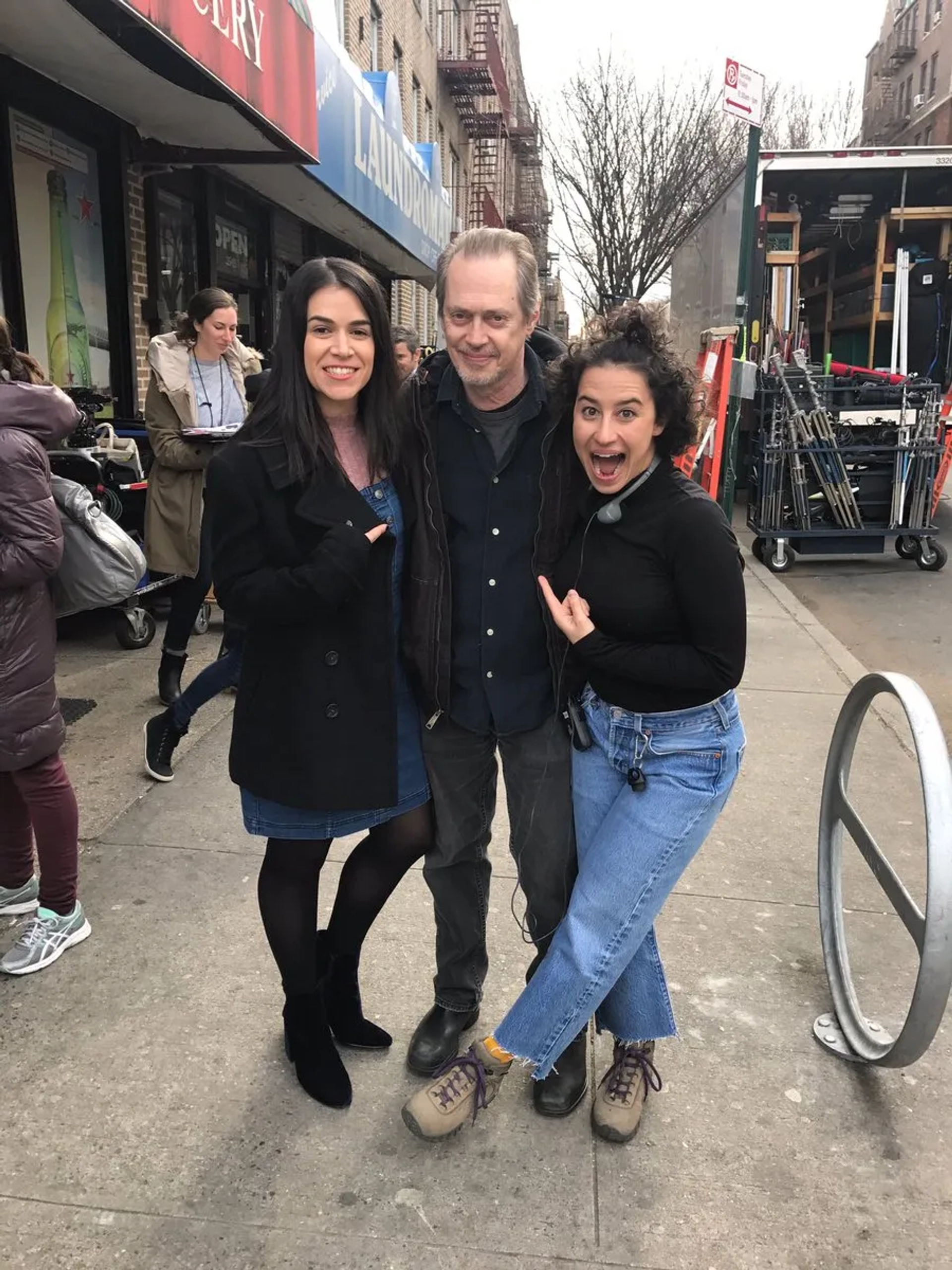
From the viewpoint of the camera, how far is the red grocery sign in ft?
15.5

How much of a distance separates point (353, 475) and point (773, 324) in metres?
9.79

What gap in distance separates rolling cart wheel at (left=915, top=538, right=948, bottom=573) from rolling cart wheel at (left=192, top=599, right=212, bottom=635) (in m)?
6.34

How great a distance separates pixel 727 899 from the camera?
3270 mm

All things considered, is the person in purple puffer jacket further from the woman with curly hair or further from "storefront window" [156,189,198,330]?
"storefront window" [156,189,198,330]

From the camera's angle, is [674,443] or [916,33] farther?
[916,33]

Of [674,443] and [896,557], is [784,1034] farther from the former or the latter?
[896,557]

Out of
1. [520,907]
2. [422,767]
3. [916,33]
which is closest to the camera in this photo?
[422,767]

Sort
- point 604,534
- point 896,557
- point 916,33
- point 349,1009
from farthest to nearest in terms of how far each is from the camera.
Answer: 1. point 916,33
2. point 896,557
3. point 349,1009
4. point 604,534

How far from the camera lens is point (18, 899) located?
298 cm

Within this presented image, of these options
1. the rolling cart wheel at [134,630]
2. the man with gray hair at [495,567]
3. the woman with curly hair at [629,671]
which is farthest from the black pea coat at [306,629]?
the rolling cart wheel at [134,630]

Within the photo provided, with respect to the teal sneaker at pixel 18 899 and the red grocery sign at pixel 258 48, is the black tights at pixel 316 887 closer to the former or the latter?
the teal sneaker at pixel 18 899

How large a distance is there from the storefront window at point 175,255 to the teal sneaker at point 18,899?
6091 mm

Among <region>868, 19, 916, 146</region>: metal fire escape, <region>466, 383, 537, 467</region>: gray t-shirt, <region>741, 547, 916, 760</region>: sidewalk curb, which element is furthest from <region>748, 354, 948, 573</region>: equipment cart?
<region>868, 19, 916, 146</region>: metal fire escape

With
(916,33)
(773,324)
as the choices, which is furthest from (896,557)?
(916,33)
